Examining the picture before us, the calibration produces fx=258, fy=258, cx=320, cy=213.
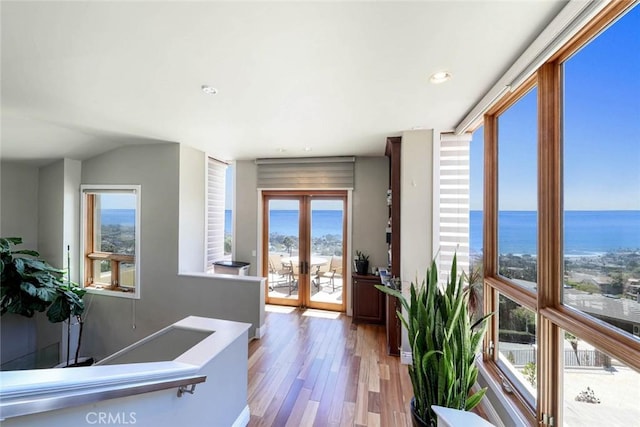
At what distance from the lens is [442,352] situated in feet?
4.91

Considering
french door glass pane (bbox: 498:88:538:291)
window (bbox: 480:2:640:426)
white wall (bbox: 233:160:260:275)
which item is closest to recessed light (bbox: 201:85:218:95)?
window (bbox: 480:2:640:426)

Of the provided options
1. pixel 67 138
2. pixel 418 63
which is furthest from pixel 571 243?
pixel 67 138

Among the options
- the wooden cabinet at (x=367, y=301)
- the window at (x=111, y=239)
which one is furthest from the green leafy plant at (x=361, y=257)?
the window at (x=111, y=239)

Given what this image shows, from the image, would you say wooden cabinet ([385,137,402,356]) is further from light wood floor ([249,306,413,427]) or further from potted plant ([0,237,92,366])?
potted plant ([0,237,92,366])

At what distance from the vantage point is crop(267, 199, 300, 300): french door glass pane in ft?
15.9

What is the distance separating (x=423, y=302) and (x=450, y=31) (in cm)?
161

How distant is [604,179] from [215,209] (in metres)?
4.83

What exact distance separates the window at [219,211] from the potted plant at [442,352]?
12.5 ft

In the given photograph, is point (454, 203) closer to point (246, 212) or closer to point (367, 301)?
point (367, 301)

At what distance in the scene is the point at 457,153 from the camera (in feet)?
10.00

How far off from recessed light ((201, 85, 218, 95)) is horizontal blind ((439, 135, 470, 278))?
2.52 m

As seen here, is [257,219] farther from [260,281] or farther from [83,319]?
[83,319]

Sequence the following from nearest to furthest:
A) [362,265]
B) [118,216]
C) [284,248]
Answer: [118,216] → [362,265] → [284,248]

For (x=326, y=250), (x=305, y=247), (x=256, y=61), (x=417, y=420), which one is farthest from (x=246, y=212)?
(x=417, y=420)
